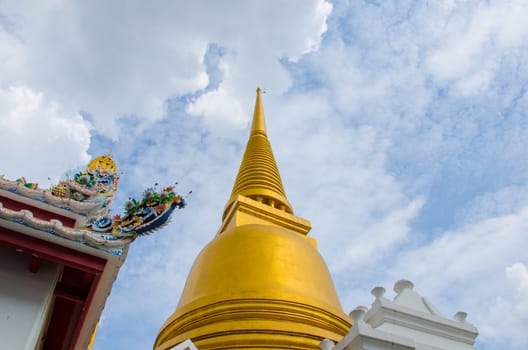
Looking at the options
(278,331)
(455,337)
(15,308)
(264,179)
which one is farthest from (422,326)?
(264,179)

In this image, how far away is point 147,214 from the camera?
6.54m

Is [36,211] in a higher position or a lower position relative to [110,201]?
lower

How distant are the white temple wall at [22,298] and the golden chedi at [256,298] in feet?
7.45

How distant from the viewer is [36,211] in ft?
21.6

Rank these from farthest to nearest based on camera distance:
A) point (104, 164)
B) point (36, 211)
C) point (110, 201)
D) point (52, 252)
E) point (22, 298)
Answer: point (104, 164), point (110, 201), point (36, 211), point (52, 252), point (22, 298)

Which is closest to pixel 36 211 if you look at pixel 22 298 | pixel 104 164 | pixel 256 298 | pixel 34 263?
pixel 34 263

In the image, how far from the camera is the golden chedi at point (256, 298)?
707 centimetres

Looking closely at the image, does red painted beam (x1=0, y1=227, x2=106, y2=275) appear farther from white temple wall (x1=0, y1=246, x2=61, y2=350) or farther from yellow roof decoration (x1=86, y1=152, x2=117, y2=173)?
yellow roof decoration (x1=86, y1=152, x2=117, y2=173)

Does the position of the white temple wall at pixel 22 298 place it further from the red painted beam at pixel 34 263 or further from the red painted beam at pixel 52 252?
the red painted beam at pixel 52 252

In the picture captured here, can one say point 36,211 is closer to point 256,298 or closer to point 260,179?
point 256,298

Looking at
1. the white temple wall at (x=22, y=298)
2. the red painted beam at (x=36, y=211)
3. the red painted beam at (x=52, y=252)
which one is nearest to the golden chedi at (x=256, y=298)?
the red painted beam at (x=52, y=252)

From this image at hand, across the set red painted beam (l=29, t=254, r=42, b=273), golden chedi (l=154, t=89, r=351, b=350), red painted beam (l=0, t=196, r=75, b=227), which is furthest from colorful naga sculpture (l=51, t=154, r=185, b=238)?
golden chedi (l=154, t=89, r=351, b=350)

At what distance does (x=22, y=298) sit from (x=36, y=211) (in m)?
1.31

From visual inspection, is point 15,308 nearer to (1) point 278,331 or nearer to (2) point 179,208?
(2) point 179,208
